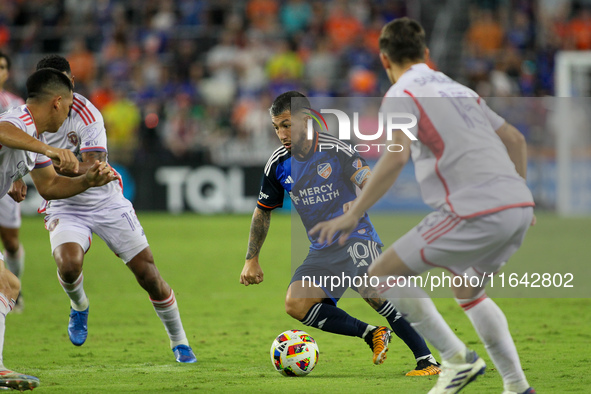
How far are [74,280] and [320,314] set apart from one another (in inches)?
81.0

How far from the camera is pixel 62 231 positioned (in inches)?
254

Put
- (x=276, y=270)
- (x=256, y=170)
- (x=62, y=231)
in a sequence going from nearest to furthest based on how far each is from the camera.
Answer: (x=62, y=231), (x=276, y=270), (x=256, y=170)

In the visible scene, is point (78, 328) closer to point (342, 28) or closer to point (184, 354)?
point (184, 354)

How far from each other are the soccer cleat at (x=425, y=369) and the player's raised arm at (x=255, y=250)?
132cm

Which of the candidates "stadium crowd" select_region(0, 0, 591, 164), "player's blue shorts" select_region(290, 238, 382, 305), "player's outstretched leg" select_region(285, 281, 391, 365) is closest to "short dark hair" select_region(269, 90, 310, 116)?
"player's blue shorts" select_region(290, 238, 382, 305)

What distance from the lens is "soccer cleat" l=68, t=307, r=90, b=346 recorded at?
659 centimetres

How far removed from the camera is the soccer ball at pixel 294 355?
580 centimetres

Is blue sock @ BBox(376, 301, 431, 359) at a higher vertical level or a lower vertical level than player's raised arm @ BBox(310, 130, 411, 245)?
lower

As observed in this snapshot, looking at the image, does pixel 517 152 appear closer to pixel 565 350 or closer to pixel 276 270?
pixel 565 350

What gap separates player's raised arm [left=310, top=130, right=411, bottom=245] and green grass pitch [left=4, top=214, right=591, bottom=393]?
1360mm

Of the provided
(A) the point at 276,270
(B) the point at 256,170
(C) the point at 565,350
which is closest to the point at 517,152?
(C) the point at 565,350

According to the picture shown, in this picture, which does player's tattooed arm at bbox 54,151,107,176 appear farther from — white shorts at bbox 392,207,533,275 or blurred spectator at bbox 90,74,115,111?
blurred spectator at bbox 90,74,115,111

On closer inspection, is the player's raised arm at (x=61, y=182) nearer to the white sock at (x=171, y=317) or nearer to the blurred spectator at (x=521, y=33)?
the white sock at (x=171, y=317)

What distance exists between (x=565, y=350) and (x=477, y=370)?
231 cm
